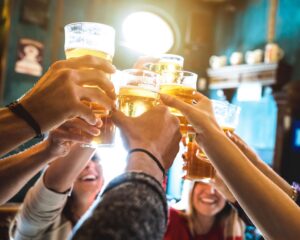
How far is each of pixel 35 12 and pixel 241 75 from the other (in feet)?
12.5

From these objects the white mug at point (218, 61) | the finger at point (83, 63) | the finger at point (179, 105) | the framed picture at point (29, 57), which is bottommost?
the finger at point (179, 105)

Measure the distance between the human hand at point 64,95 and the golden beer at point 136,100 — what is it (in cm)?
15

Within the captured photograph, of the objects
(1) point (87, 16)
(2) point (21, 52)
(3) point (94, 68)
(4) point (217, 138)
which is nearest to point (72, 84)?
(3) point (94, 68)

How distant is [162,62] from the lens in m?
1.50

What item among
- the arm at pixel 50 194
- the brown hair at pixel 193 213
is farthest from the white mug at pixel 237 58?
the arm at pixel 50 194

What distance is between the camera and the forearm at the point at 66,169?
1.65m

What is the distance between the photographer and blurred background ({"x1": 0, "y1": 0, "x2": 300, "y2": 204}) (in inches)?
218

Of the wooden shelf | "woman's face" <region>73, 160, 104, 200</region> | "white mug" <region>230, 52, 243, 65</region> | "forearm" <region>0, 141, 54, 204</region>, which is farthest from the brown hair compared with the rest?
"white mug" <region>230, 52, 243, 65</region>

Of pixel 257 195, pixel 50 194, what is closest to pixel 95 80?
pixel 257 195

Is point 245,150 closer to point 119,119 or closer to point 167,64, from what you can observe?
point 167,64

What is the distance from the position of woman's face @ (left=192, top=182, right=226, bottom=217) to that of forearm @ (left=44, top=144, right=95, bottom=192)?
1.81 m

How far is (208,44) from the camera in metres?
7.71

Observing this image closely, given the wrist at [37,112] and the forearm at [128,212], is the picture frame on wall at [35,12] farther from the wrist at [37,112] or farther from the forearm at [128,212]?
the forearm at [128,212]

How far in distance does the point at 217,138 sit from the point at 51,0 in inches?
212
